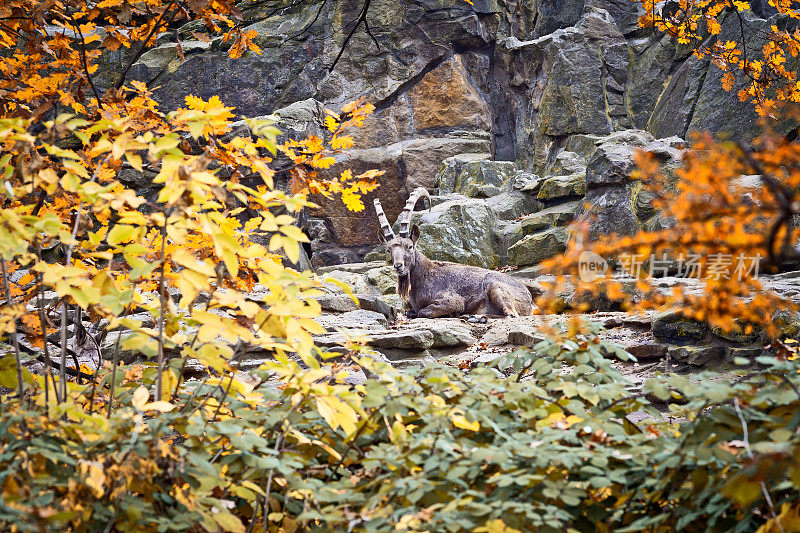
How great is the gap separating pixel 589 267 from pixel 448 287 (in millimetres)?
9313

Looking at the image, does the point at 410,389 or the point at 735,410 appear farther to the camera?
the point at 410,389

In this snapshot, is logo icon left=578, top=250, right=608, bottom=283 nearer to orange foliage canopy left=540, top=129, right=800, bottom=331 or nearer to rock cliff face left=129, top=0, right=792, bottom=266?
orange foliage canopy left=540, top=129, right=800, bottom=331

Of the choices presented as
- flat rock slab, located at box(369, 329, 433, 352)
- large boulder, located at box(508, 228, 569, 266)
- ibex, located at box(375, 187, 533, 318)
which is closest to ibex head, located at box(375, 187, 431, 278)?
ibex, located at box(375, 187, 533, 318)

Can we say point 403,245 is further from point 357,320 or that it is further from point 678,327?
point 678,327

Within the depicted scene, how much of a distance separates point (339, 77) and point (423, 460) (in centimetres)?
1835

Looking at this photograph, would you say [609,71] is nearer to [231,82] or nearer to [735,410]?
[231,82]

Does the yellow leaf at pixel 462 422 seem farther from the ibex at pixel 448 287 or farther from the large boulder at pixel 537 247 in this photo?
the large boulder at pixel 537 247

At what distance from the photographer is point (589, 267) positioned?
8.72 ft

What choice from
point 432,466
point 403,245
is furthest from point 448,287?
point 432,466

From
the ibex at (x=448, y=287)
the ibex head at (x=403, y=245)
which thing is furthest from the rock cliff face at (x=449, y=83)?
the ibex at (x=448, y=287)

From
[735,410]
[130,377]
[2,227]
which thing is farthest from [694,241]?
[130,377]

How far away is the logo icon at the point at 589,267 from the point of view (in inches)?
88.2

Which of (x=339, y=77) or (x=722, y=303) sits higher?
(x=339, y=77)

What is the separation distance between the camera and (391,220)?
59.5ft
